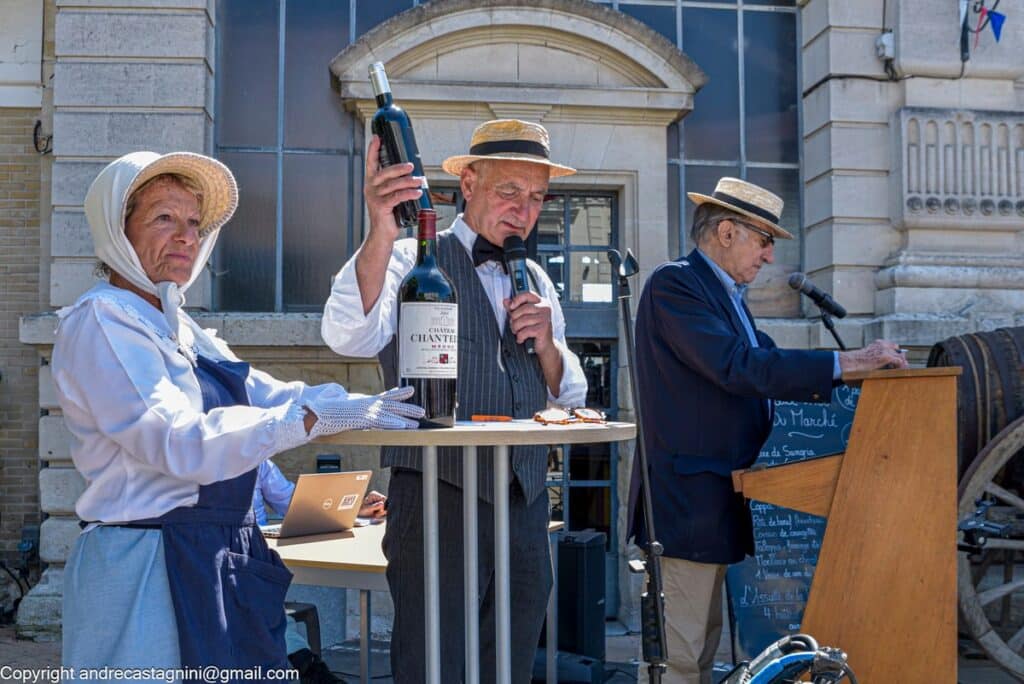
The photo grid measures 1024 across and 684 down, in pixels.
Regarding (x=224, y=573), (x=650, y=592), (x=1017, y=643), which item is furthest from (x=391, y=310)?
(x=1017, y=643)

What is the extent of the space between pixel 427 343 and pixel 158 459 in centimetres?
56

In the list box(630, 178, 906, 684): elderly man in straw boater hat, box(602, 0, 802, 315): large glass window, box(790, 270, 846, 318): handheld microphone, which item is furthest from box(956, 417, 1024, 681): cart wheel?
box(602, 0, 802, 315): large glass window

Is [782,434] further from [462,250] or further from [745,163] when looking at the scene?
[462,250]

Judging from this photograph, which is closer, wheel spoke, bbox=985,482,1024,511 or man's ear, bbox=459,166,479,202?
man's ear, bbox=459,166,479,202

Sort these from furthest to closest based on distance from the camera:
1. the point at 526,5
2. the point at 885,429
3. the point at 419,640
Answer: the point at 526,5
the point at 885,429
the point at 419,640

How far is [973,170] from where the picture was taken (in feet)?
20.7

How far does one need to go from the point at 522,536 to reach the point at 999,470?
3323 mm

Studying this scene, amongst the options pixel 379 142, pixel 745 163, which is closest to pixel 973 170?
pixel 745 163

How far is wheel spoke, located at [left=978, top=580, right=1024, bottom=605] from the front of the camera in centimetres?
466

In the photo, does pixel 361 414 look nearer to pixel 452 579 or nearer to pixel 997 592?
pixel 452 579

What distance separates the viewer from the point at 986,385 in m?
4.74

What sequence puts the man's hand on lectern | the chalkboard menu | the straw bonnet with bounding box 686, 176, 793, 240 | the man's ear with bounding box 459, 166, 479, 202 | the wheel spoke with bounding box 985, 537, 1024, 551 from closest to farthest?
the man's ear with bounding box 459, 166, 479, 202 < the man's hand on lectern < the straw bonnet with bounding box 686, 176, 793, 240 < the wheel spoke with bounding box 985, 537, 1024, 551 < the chalkboard menu

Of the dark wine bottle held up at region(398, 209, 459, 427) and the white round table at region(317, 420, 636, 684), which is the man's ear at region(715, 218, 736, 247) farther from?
the dark wine bottle held up at region(398, 209, 459, 427)

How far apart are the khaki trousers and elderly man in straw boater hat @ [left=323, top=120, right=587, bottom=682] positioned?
2.69 ft
